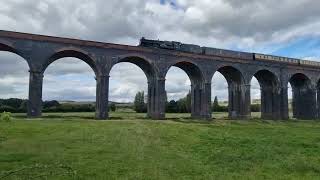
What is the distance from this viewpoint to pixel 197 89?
50750 mm

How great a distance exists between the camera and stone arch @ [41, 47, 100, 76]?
129 ft

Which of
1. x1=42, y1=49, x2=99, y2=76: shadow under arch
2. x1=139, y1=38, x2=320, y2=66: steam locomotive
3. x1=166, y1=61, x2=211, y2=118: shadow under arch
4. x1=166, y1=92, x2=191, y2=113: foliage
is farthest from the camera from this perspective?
x1=166, y1=92, x2=191, y2=113: foliage

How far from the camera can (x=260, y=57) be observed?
55.2 meters

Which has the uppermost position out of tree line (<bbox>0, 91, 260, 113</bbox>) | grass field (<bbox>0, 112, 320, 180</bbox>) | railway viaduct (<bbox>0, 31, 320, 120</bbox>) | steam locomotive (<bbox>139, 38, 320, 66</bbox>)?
steam locomotive (<bbox>139, 38, 320, 66</bbox>)

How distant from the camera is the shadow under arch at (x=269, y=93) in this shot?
186ft

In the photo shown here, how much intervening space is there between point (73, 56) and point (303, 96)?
38851mm

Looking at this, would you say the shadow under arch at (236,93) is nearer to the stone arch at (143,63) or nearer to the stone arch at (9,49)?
the stone arch at (143,63)

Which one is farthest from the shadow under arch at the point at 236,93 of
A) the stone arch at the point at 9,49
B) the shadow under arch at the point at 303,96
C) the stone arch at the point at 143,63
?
the stone arch at the point at 9,49

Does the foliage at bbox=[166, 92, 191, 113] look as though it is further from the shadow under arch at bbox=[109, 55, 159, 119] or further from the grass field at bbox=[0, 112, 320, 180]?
the grass field at bbox=[0, 112, 320, 180]

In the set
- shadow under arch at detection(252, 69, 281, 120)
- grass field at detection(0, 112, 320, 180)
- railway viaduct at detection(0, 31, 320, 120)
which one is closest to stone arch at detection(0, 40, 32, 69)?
railway viaduct at detection(0, 31, 320, 120)

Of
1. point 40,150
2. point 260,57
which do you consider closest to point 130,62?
point 260,57

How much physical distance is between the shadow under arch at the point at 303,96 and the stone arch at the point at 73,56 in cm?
3226

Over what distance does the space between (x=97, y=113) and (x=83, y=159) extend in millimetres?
28657

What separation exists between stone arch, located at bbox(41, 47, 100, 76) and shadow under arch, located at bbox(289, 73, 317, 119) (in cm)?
3226
